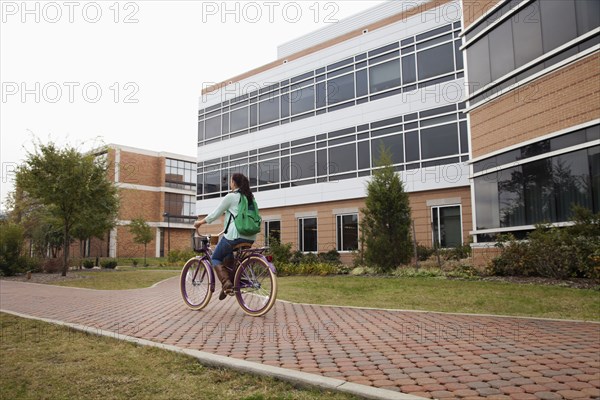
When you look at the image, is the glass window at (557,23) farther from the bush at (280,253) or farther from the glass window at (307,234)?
the glass window at (307,234)

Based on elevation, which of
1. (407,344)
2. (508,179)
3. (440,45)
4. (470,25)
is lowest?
(407,344)

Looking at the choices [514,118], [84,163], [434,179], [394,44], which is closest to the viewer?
[514,118]

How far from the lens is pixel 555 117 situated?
11906 mm

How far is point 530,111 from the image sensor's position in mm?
12758

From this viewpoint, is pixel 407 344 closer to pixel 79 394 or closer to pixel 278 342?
pixel 278 342

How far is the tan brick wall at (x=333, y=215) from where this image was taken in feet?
68.1

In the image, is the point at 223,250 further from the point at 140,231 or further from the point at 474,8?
the point at 140,231

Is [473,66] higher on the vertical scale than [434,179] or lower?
higher

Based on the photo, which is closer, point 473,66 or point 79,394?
point 79,394

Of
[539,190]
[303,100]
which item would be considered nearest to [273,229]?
[303,100]

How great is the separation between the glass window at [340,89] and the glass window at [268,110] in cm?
432

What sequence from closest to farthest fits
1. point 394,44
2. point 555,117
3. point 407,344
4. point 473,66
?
point 407,344
point 555,117
point 473,66
point 394,44

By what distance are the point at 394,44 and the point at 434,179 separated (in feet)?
25.6

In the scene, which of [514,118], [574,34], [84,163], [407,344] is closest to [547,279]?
[514,118]
